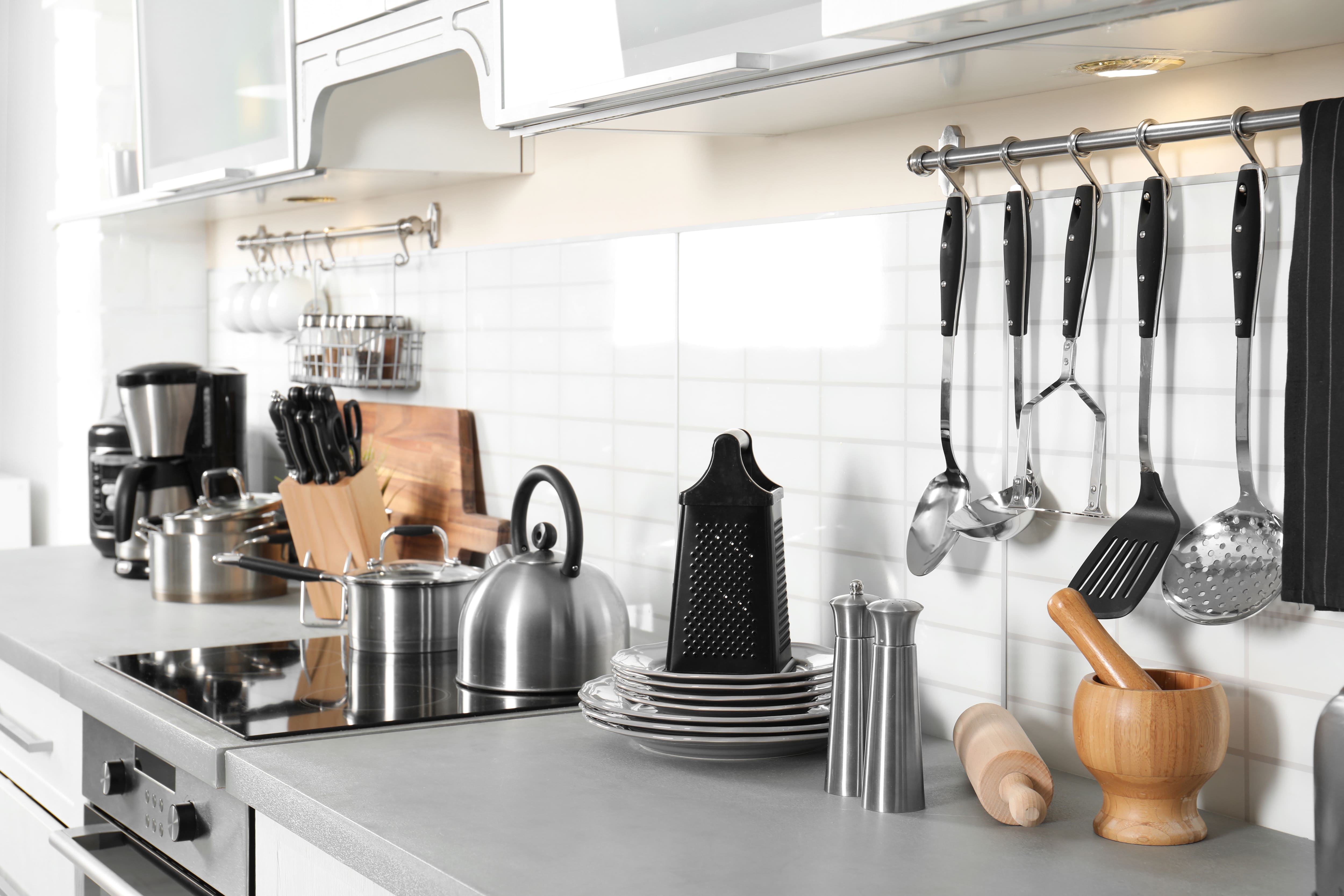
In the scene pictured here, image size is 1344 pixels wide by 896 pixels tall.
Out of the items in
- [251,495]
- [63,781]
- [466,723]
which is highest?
[251,495]

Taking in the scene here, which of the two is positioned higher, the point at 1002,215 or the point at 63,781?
the point at 1002,215

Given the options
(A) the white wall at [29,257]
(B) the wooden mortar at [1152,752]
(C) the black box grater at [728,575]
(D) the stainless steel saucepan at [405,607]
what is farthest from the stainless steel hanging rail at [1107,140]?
(A) the white wall at [29,257]

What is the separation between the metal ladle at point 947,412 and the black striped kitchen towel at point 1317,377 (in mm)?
378

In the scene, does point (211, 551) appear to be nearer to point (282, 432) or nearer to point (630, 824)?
point (282, 432)

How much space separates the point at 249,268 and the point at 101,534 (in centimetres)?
68

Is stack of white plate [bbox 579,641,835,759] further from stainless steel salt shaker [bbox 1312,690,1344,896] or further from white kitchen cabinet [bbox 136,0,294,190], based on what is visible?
white kitchen cabinet [bbox 136,0,294,190]

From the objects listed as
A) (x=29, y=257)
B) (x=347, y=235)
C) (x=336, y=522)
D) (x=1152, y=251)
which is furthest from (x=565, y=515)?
(x=29, y=257)

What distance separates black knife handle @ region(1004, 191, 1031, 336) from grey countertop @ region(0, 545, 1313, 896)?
17.6 inches

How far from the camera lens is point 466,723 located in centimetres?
148

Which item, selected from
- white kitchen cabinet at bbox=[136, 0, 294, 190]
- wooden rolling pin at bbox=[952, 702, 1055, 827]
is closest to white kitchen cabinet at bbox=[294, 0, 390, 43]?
white kitchen cabinet at bbox=[136, 0, 294, 190]

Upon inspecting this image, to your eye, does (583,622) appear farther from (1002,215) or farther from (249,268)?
(249,268)

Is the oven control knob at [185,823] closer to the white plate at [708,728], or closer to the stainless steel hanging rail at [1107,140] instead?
the white plate at [708,728]

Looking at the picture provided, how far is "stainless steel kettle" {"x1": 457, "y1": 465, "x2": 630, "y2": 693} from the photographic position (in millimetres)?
1596

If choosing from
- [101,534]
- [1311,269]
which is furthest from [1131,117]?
[101,534]
